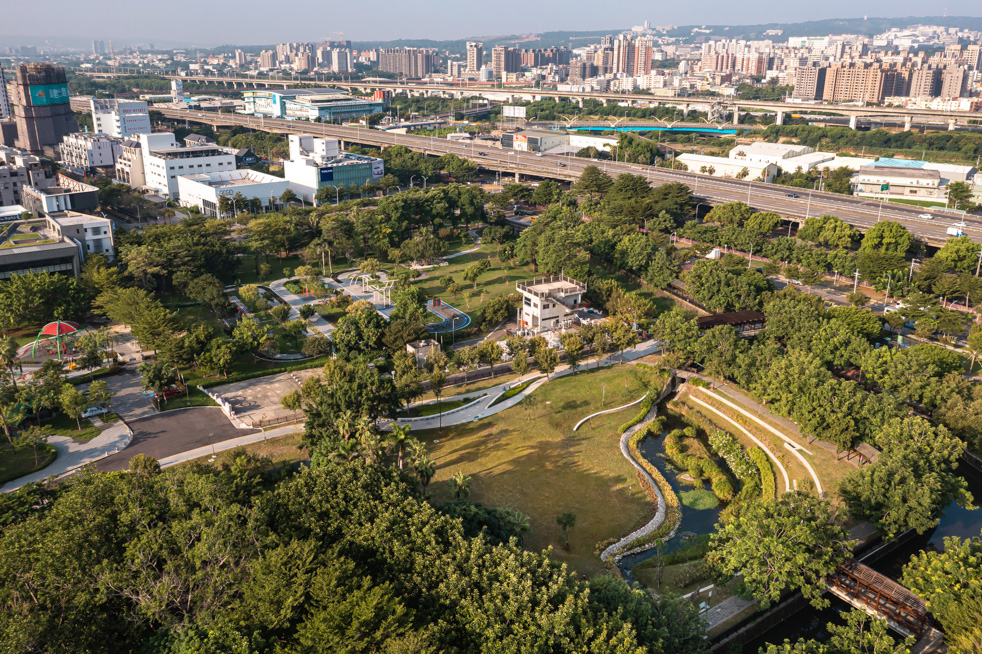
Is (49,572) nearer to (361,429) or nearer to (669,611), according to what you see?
(361,429)

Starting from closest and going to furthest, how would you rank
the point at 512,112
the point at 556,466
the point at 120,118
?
the point at 556,466 < the point at 120,118 < the point at 512,112

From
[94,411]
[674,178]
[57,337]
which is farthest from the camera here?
[674,178]

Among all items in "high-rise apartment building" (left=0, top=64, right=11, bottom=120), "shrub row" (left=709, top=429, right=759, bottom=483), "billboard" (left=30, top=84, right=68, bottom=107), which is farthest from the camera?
"high-rise apartment building" (left=0, top=64, right=11, bottom=120)

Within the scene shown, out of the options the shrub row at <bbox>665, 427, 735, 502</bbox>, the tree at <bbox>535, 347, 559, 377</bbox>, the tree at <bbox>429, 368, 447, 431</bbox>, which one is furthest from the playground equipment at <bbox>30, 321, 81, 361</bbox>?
the shrub row at <bbox>665, 427, 735, 502</bbox>

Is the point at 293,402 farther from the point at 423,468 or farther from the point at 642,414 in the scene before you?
the point at 642,414

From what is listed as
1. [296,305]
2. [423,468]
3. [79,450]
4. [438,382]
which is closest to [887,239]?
[438,382]

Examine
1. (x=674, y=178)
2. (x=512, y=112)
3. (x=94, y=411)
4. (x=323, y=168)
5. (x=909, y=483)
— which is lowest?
(x=94, y=411)

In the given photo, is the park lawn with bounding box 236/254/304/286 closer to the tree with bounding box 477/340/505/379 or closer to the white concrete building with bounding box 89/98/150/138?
the tree with bounding box 477/340/505/379
